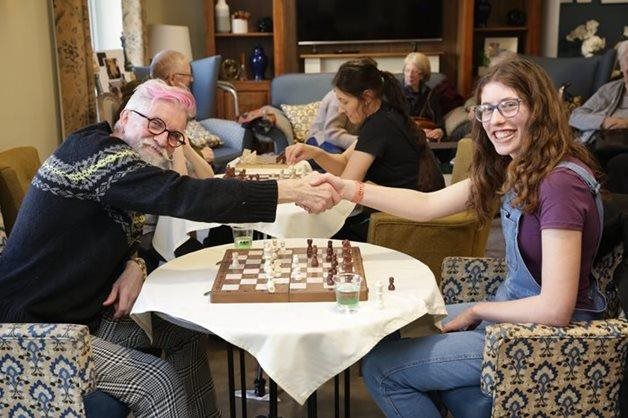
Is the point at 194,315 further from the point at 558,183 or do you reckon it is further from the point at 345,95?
the point at 345,95

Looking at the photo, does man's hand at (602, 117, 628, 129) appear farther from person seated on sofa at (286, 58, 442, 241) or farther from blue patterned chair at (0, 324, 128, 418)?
blue patterned chair at (0, 324, 128, 418)

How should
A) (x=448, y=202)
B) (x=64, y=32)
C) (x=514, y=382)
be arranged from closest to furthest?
(x=514, y=382) → (x=448, y=202) → (x=64, y=32)

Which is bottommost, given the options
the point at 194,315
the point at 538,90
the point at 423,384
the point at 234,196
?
the point at 423,384

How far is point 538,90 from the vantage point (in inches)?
73.7

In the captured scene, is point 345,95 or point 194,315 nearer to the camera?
point 194,315

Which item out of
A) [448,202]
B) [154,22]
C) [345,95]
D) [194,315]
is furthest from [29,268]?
[154,22]

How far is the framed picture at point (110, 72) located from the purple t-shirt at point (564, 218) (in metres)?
3.45

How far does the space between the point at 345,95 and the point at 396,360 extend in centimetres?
160

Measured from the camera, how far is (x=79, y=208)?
6.38ft

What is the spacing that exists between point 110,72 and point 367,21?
9.29ft

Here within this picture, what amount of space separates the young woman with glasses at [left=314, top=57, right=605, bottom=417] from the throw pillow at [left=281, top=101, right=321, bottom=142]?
4.10 meters

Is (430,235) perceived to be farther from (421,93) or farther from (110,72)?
(421,93)

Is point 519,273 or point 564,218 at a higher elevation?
point 564,218

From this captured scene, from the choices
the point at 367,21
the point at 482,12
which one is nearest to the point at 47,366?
the point at 367,21
